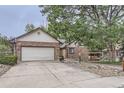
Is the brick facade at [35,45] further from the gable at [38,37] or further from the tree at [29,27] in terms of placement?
→ the tree at [29,27]

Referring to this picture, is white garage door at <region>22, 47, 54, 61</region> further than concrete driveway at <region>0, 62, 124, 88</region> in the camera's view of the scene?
Yes

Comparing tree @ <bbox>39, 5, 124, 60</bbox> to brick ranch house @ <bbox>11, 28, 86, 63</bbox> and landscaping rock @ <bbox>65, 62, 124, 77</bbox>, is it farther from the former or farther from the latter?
landscaping rock @ <bbox>65, 62, 124, 77</bbox>

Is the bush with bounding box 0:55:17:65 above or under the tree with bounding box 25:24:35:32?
under

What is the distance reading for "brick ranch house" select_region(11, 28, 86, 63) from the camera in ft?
83.0

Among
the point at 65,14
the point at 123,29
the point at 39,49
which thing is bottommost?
the point at 39,49

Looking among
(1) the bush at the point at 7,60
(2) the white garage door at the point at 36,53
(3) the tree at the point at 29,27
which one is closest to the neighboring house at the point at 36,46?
(2) the white garage door at the point at 36,53

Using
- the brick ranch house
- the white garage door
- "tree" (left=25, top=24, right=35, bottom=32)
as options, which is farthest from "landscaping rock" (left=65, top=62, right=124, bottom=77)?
"tree" (left=25, top=24, right=35, bottom=32)

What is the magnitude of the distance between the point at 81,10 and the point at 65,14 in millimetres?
2168

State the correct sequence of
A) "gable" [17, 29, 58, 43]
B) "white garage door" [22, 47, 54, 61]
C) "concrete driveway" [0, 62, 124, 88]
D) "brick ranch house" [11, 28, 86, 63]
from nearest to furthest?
"concrete driveway" [0, 62, 124, 88], "brick ranch house" [11, 28, 86, 63], "white garage door" [22, 47, 54, 61], "gable" [17, 29, 58, 43]

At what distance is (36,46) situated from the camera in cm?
2616

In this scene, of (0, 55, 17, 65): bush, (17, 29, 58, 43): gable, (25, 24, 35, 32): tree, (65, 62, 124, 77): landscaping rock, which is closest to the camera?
(65, 62, 124, 77): landscaping rock
